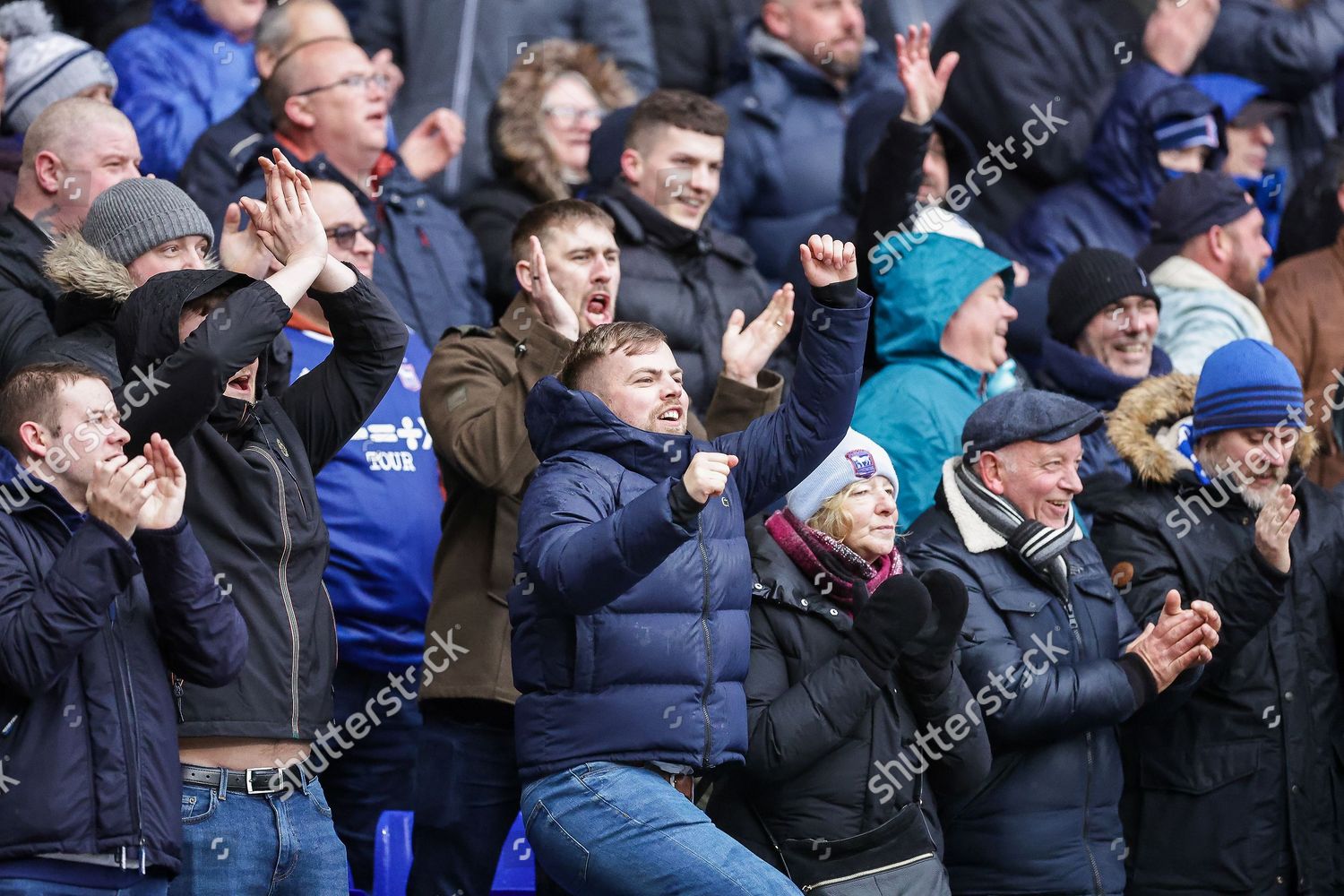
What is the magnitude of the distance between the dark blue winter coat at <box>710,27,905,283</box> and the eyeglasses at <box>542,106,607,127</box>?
2.23ft

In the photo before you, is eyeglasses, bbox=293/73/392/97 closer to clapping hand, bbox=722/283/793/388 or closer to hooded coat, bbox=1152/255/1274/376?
clapping hand, bbox=722/283/793/388

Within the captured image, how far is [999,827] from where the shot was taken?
5.59 metres

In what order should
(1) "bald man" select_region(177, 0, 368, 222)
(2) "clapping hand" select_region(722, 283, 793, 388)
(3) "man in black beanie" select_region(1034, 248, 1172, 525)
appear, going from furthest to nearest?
(3) "man in black beanie" select_region(1034, 248, 1172, 525) < (1) "bald man" select_region(177, 0, 368, 222) < (2) "clapping hand" select_region(722, 283, 793, 388)

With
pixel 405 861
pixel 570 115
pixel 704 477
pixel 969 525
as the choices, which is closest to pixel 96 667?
pixel 704 477

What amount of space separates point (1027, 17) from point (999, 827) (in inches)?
210

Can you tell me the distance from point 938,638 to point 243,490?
192 centimetres

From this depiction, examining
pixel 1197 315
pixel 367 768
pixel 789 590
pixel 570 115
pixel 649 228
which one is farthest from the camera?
pixel 570 115

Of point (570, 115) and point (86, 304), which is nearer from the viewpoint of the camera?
point (86, 304)

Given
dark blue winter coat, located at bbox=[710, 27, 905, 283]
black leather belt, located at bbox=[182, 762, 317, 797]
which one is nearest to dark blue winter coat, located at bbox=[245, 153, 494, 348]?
dark blue winter coat, located at bbox=[710, 27, 905, 283]

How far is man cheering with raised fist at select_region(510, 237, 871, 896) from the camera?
4473 millimetres

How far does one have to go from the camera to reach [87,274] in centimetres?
506

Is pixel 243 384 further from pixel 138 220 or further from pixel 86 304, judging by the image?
pixel 138 220

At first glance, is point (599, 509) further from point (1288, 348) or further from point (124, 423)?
point (1288, 348)

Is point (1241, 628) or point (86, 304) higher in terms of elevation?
point (86, 304)
